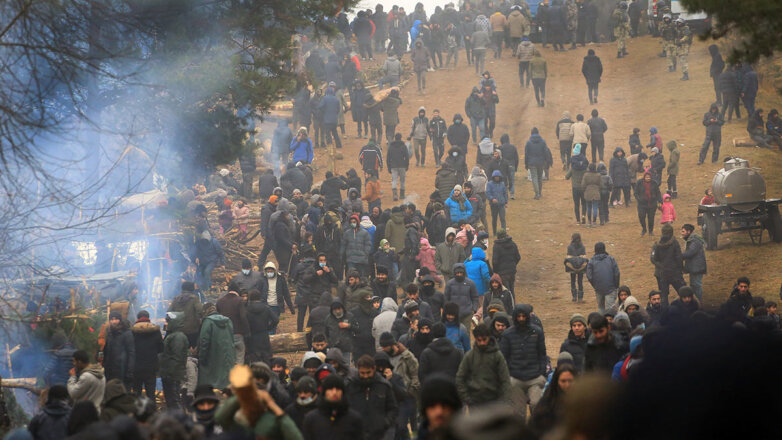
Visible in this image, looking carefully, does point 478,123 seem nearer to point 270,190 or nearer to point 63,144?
point 270,190

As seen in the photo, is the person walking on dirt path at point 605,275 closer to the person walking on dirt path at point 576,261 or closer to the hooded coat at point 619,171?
the person walking on dirt path at point 576,261

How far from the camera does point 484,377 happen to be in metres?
9.50

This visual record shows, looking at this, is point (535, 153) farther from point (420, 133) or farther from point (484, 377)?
point (484, 377)

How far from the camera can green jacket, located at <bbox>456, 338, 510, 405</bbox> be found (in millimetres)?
9492

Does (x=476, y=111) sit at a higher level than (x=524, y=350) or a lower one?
higher

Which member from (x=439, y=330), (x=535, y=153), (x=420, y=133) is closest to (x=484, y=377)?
(x=439, y=330)

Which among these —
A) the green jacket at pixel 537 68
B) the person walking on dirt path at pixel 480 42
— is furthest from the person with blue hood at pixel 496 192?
the person walking on dirt path at pixel 480 42

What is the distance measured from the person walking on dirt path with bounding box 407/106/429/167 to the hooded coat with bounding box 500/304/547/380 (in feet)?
48.6

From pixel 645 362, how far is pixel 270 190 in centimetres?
1789

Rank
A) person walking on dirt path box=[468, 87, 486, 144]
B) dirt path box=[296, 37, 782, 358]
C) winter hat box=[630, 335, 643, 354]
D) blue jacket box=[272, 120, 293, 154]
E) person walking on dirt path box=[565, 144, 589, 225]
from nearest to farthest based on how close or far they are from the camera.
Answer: winter hat box=[630, 335, 643, 354] < dirt path box=[296, 37, 782, 358] < person walking on dirt path box=[565, 144, 589, 225] < blue jacket box=[272, 120, 293, 154] < person walking on dirt path box=[468, 87, 486, 144]

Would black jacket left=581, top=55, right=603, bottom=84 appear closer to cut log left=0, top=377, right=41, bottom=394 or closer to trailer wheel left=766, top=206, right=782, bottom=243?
trailer wheel left=766, top=206, right=782, bottom=243

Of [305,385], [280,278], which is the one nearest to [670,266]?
[280,278]

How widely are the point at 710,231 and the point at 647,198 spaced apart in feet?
5.24

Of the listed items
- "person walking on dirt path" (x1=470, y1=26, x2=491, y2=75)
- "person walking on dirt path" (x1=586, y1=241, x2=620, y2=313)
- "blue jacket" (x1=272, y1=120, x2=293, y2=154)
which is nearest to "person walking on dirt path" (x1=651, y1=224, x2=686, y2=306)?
"person walking on dirt path" (x1=586, y1=241, x2=620, y2=313)
